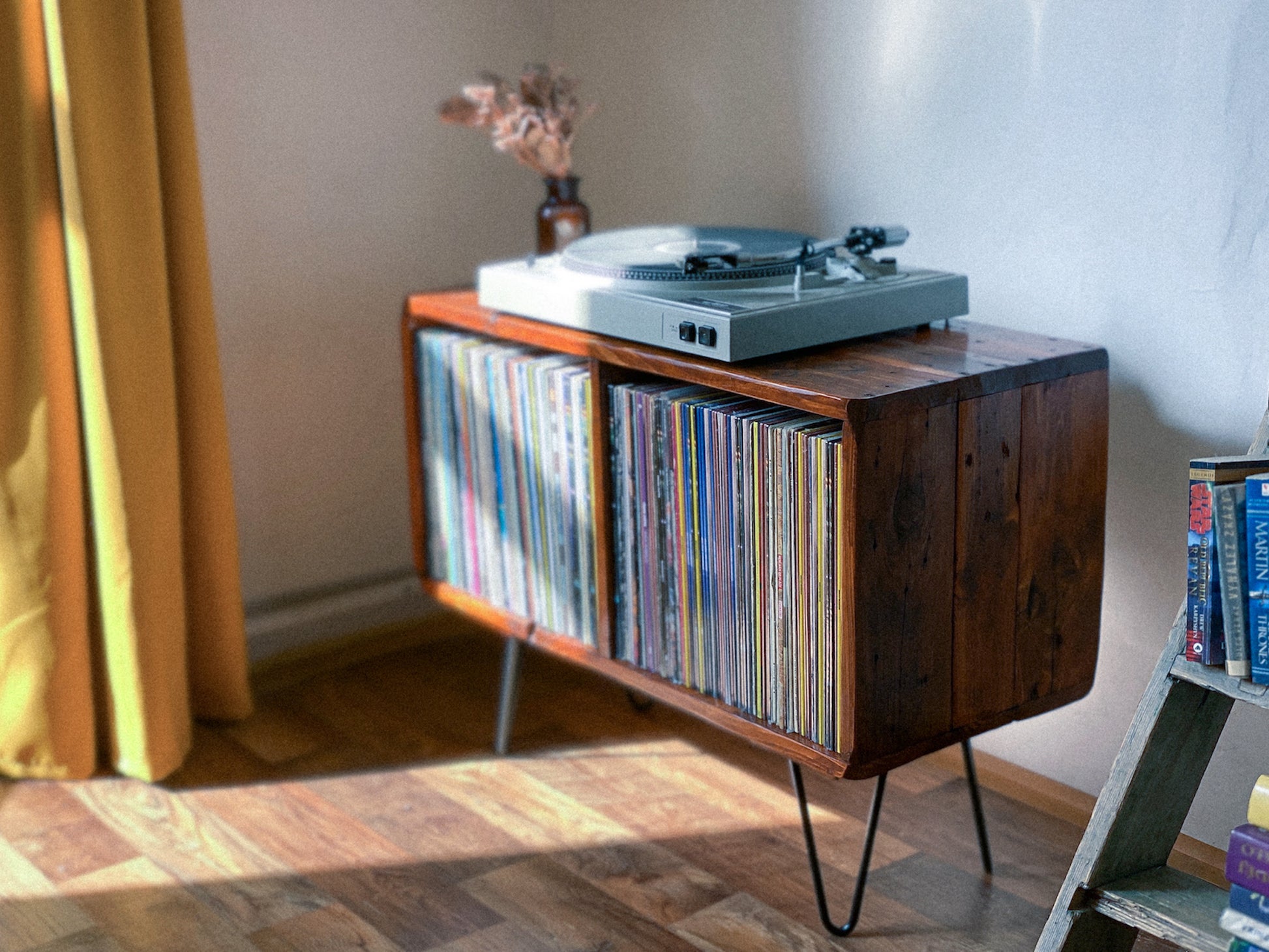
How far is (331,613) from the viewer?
243 centimetres

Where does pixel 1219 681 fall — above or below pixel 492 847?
above

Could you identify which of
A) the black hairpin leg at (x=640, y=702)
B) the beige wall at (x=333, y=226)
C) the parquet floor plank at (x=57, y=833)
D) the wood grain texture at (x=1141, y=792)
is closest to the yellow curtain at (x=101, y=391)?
the parquet floor plank at (x=57, y=833)

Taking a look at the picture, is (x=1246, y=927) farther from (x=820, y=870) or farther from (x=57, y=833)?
(x=57, y=833)

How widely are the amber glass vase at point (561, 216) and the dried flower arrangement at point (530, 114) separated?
2 centimetres

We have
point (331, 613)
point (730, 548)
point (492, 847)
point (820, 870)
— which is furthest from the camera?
point (331, 613)

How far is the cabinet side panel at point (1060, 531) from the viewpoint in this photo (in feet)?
5.16

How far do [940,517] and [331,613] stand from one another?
1.26 metres

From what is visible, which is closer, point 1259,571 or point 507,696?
point 1259,571

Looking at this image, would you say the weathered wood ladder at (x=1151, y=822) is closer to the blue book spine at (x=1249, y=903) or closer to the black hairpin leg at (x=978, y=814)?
the blue book spine at (x=1249, y=903)

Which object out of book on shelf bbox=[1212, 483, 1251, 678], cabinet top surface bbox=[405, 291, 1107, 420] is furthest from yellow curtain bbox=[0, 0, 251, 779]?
book on shelf bbox=[1212, 483, 1251, 678]

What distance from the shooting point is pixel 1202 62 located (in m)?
1.58

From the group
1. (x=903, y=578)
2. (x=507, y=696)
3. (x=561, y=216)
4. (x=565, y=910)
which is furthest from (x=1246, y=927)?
(x=561, y=216)

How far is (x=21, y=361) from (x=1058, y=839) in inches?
57.8

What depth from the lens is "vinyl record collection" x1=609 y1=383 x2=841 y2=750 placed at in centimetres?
151
